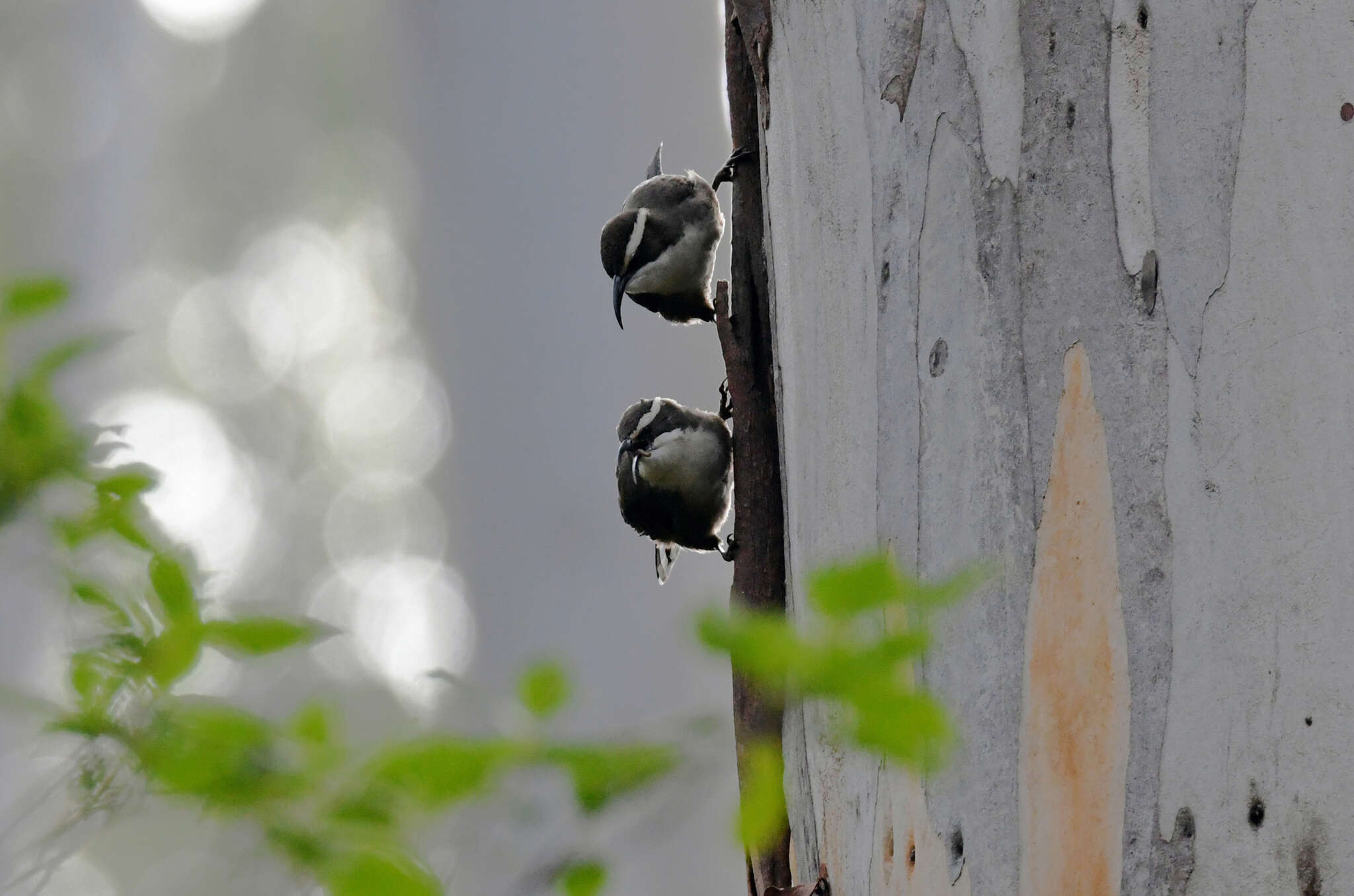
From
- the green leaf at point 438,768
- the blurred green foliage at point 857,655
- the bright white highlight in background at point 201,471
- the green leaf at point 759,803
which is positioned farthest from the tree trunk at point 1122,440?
the bright white highlight in background at point 201,471

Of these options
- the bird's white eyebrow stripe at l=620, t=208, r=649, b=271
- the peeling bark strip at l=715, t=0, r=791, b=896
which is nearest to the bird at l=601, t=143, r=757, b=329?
the bird's white eyebrow stripe at l=620, t=208, r=649, b=271

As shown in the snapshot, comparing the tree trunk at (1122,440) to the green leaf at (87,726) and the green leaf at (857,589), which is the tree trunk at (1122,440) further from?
the green leaf at (87,726)

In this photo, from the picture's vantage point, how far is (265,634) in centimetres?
88

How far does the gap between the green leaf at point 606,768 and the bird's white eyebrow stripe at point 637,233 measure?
2.76m

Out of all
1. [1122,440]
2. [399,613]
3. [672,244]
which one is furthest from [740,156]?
[399,613]

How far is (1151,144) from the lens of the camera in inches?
50.2

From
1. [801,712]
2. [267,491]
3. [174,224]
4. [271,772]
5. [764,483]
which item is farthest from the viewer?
[174,224]

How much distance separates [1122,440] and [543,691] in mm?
604

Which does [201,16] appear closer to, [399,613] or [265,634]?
[399,613]

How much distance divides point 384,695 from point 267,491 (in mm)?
3503

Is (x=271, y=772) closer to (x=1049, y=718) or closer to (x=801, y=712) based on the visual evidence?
(x=1049, y=718)

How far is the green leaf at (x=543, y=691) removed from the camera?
3.18ft

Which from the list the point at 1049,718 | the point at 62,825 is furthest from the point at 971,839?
the point at 62,825

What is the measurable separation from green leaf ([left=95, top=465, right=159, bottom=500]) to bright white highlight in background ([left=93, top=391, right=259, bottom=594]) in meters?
2.01
